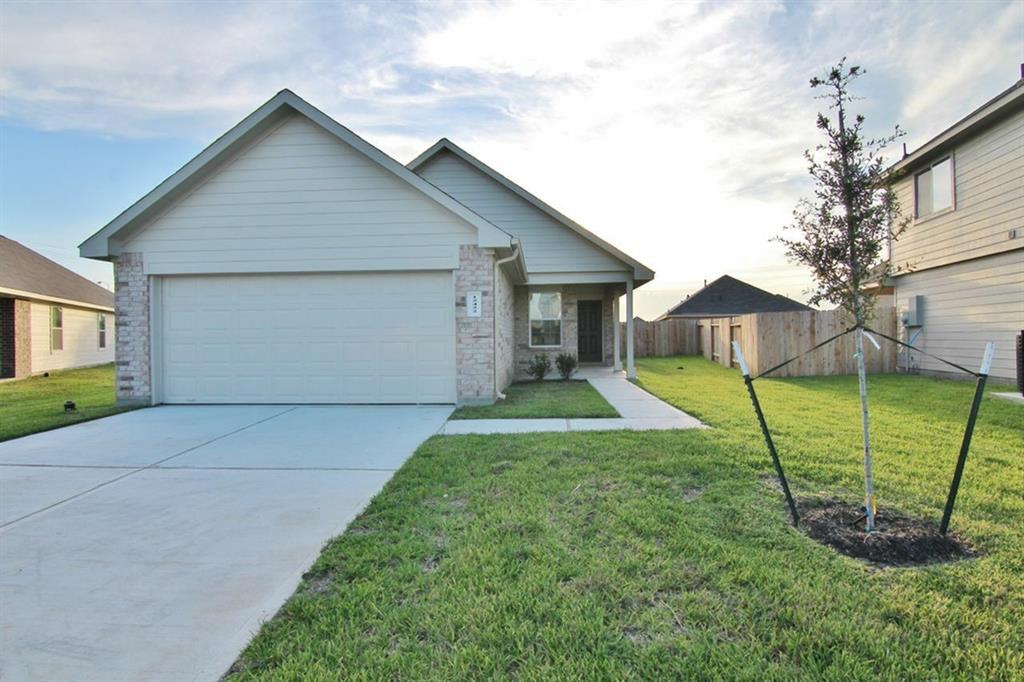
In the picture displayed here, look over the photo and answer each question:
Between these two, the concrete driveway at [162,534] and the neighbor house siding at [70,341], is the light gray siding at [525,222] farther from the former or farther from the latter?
the neighbor house siding at [70,341]

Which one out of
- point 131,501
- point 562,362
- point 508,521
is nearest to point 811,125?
point 508,521

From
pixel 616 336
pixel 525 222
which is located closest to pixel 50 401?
pixel 525 222

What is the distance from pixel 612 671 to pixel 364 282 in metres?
8.25

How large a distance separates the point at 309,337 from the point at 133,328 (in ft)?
10.9

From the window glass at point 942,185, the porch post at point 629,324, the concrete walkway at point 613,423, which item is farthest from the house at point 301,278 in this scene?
the window glass at point 942,185

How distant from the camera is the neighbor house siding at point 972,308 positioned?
10.6 m

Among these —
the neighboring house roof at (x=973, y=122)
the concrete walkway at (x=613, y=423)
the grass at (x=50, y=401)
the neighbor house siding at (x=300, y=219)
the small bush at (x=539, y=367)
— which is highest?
the neighboring house roof at (x=973, y=122)

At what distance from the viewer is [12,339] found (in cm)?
1608

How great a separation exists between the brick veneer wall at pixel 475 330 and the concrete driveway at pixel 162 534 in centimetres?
230

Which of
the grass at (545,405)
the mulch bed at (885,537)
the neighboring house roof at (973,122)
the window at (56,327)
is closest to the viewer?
the mulch bed at (885,537)

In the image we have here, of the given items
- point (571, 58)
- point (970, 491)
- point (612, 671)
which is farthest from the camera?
point (571, 58)

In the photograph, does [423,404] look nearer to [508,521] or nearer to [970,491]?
[508,521]

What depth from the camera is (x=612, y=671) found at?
2025mm

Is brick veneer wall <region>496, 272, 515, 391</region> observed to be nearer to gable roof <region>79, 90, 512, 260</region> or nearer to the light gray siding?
the light gray siding
